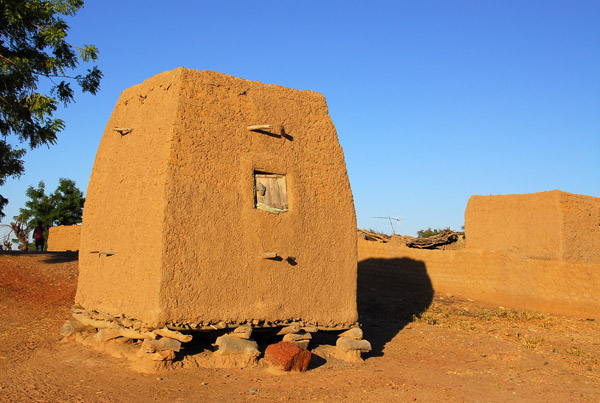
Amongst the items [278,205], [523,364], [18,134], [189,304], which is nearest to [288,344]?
[189,304]

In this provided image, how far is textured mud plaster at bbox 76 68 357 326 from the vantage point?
589 cm

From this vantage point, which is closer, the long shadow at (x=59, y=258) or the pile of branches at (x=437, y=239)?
the long shadow at (x=59, y=258)

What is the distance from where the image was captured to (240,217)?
6320 mm

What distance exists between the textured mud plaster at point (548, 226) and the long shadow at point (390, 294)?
2106 mm

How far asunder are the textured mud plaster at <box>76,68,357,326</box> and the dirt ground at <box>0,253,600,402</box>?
2.27 feet

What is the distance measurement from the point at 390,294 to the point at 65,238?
1122 centimetres

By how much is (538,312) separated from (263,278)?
662 cm

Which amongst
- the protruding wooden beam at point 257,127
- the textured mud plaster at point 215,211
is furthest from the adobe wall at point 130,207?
the protruding wooden beam at point 257,127

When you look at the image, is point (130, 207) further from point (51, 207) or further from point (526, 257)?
point (51, 207)

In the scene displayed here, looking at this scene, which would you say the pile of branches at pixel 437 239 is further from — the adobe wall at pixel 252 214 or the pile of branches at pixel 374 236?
the adobe wall at pixel 252 214

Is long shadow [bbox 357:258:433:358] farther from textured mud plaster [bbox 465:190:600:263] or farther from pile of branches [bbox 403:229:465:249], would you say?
pile of branches [bbox 403:229:465:249]

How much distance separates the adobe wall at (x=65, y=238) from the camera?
1747cm

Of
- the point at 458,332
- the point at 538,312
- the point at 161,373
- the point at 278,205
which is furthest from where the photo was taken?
the point at 538,312

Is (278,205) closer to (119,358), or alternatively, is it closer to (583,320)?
(119,358)
